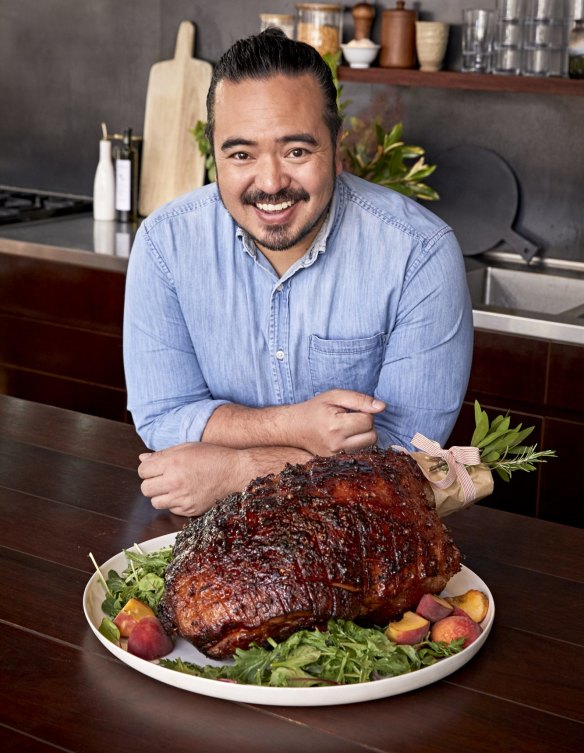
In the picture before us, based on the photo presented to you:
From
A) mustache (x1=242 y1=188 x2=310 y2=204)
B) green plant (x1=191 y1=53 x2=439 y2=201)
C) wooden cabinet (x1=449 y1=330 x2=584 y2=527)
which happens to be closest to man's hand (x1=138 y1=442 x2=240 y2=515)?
mustache (x1=242 y1=188 x2=310 y2=204)

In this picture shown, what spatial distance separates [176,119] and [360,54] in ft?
2.78

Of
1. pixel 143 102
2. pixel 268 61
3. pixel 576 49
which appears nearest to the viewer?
pixel 268 61

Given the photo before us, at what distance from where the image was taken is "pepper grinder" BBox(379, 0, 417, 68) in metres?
3.71

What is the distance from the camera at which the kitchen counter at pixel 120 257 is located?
3.12m

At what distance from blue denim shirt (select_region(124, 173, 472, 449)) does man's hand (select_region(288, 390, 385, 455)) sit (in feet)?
0.61

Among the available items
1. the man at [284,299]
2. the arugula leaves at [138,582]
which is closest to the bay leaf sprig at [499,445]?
the man at [284,299]

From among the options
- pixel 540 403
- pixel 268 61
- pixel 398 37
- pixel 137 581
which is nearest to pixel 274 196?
pixel 268 61

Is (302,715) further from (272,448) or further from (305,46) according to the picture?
(305,46)

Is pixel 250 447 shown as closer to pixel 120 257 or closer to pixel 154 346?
pixel 154 346

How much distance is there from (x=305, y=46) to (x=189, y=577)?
3.60ft

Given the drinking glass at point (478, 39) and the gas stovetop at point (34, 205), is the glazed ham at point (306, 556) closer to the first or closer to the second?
the drinking glass at point (478, 39)

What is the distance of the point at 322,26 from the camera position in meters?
3.82

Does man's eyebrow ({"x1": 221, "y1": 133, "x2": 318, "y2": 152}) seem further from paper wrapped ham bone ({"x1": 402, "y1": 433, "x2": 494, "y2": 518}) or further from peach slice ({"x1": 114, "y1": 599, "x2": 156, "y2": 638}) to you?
peach slice ({"x1": 114, "y1": 599, "x2": 156, "y2": 638})

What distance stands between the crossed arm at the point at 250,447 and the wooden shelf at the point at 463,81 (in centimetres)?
174
